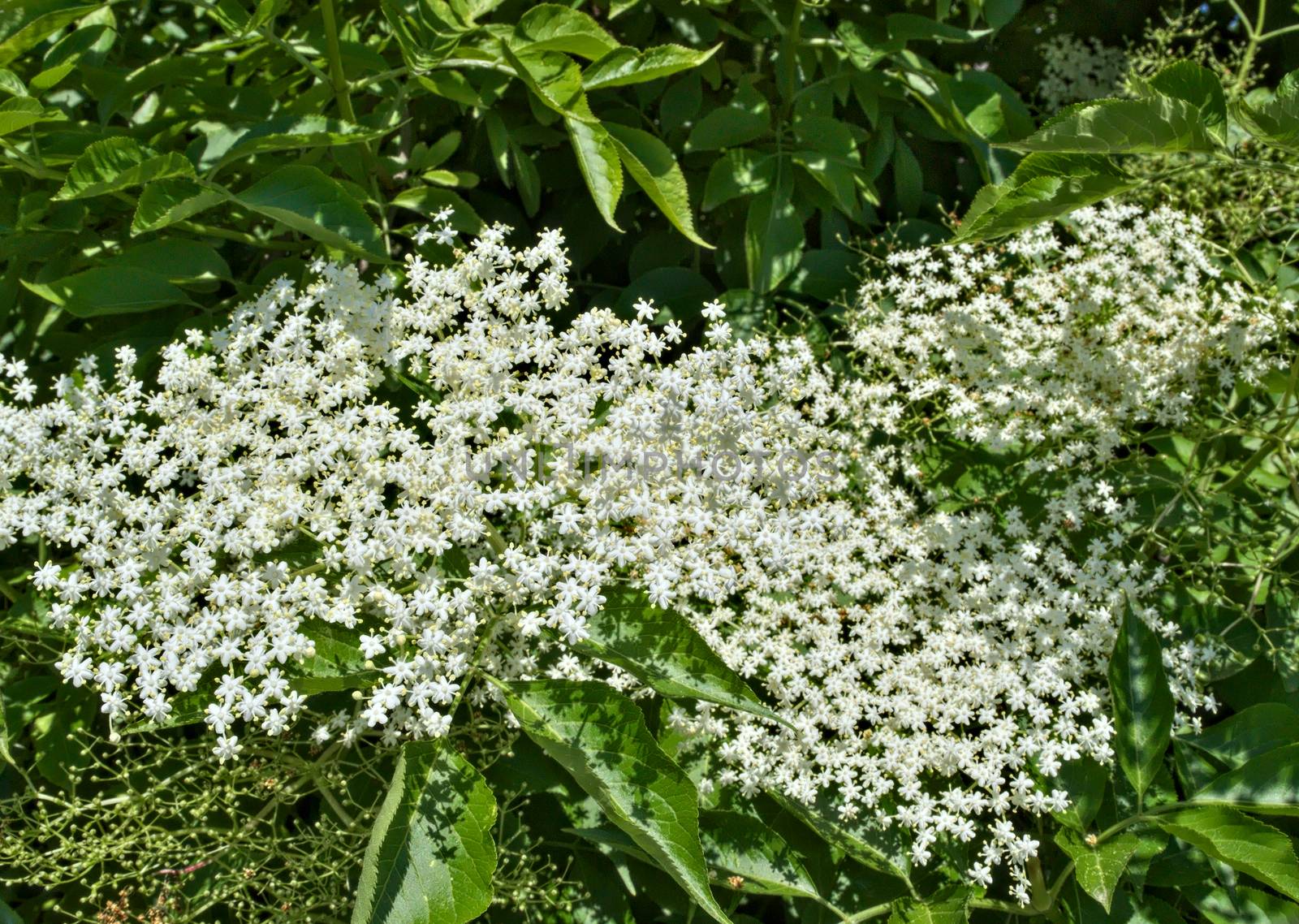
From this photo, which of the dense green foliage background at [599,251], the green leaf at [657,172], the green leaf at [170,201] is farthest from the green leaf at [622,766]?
the green leaf at [170,201]

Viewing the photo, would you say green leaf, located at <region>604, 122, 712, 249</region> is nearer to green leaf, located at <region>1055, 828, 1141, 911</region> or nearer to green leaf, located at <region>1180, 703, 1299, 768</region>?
green leaf, located at <region>1055, 828, 1141, 911</region>

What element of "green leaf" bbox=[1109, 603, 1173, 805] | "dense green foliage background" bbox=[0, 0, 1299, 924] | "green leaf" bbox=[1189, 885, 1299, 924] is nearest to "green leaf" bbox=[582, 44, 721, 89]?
"dense green foliage background" bbox=[0, 0, 1299, 924]

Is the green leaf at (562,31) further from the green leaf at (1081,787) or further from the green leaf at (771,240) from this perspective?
the green leaf at (1081,787)

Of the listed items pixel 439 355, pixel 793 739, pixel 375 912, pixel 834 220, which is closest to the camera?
pixel 375 912

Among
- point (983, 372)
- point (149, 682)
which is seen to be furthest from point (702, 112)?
point (149, 682)

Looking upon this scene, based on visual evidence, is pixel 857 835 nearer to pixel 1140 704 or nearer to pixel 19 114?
pixel 1140 704

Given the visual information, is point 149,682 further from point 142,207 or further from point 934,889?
point 934,889

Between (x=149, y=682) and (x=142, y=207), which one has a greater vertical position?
(x=142, y=207)

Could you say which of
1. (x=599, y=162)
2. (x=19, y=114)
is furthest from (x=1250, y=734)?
(x=19, y=114)
